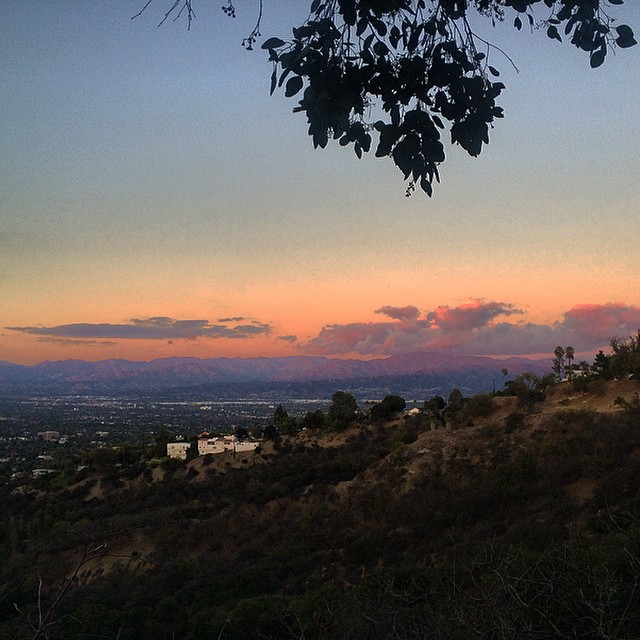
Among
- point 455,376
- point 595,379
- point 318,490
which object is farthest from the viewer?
point 455,376

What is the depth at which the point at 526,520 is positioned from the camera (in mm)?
14602

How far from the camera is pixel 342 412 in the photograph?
118 ft

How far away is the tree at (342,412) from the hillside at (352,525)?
7.39 feet

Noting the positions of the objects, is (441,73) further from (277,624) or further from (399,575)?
(399,575)

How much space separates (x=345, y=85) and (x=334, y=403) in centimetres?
3659

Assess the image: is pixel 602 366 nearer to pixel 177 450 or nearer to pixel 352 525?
pixel 352 525

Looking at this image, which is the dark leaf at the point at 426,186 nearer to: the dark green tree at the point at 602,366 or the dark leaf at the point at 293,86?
the dark leaf at the point at 293,86

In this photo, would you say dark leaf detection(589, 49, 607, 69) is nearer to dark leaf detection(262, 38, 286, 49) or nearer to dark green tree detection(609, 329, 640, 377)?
dark leaf detection(262, 38, 286, 49)

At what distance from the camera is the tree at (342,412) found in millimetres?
34688

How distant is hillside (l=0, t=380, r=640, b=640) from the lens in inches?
360

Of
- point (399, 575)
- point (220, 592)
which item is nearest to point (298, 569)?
point (220, 592)

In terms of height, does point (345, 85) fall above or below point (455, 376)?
above

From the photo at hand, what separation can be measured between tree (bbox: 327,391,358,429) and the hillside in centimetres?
225

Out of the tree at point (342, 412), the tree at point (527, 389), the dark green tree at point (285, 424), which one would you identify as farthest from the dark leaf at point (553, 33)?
the dark green tree at point (285, 424)
